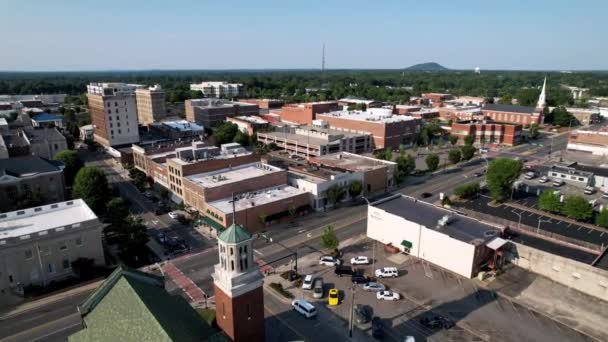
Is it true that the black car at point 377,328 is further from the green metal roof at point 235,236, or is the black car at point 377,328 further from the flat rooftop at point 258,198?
the flat rooftop at point 258,198

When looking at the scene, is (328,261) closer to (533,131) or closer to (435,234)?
(435,234)

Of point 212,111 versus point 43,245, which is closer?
point 43,245

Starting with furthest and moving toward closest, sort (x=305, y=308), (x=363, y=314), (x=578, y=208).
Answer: (x=578, y=208) < (x=305, y=308) < (x=363, y=314)

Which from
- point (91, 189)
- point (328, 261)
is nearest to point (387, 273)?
point (328, 261)

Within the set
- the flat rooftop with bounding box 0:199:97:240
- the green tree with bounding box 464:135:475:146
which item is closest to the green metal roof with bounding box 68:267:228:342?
the flat rooftop with bounding box 0:199:97:240

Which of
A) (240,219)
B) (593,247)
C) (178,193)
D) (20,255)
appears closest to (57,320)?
(20,255)
